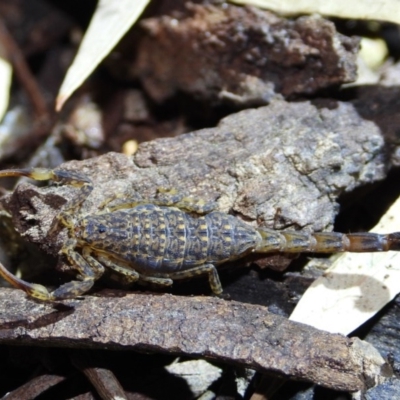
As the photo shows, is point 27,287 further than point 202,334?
Yes

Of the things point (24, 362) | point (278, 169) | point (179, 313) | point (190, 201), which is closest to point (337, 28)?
point (278, 169)

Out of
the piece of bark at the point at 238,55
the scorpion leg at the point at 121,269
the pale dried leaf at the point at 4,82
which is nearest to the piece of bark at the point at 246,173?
the scorpion leg at the point at 121,269

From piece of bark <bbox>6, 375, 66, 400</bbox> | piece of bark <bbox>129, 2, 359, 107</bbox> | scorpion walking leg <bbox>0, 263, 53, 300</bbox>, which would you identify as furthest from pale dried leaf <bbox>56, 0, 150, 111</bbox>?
piece of bark <bbox>6, 375, 66, 400</bbox>

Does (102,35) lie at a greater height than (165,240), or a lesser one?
greater

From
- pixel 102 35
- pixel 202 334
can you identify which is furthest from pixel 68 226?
pixel 102 35

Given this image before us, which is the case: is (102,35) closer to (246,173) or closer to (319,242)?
(246,173)

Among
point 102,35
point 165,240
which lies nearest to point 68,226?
point 165,240

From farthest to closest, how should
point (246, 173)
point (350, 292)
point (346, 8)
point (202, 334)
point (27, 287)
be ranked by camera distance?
1. point (346, 8)
2. point (246, 173)
3. point (350, 292)
4. point (27, 287)
5. point (202, 334)

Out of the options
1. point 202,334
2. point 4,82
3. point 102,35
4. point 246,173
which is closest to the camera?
point 202,334

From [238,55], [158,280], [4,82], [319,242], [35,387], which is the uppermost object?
[238,55]
